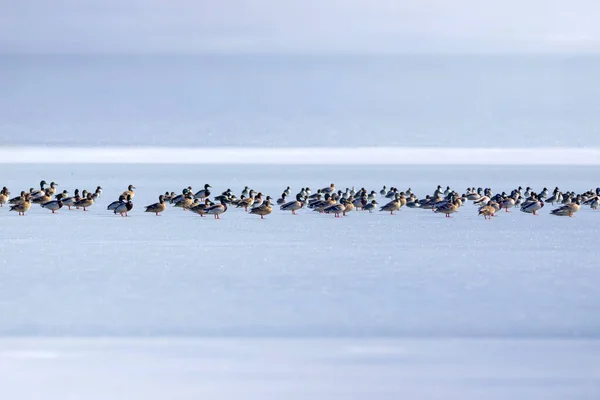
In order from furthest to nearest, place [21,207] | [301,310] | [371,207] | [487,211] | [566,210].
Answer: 1. [371,207]
2. [21,207]
3. [566,210]
4. [487,211]
5. [301,310]

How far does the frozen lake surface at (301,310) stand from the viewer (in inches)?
227

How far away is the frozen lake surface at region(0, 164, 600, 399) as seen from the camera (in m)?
5.77

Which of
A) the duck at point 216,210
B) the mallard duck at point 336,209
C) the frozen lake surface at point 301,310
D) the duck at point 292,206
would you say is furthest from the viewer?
the duck at point 292,206

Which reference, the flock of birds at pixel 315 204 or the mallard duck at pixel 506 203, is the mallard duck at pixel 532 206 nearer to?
the flock of birds at pixel 315 204

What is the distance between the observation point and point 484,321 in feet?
23.8

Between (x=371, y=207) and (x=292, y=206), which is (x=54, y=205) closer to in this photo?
(x=292, y=206)

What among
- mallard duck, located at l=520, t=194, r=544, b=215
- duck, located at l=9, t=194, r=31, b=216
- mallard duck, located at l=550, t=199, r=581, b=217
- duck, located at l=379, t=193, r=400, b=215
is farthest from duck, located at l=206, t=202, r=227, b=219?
mallard duck, located at l=550, t=199, r=581, b=217

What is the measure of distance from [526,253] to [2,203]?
9172mm

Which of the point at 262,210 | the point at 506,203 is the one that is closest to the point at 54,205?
the point at 262,210

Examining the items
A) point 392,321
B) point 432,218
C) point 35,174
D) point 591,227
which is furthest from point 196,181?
point 392,321

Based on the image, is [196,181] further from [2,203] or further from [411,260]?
[411,260]

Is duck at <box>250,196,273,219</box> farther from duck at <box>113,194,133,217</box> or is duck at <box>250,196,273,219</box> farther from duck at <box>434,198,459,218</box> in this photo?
duck at <box>434,198,459,218</box>

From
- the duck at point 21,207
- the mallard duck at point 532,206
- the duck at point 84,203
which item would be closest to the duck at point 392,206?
the mallard duck at point 532,206

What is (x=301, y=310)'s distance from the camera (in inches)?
299
